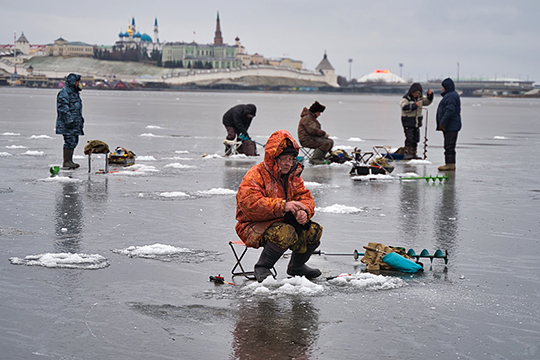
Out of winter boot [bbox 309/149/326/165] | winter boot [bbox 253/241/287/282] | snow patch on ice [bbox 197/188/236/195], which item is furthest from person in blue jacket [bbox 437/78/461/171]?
winter boot [bbox 253/241/287/282]

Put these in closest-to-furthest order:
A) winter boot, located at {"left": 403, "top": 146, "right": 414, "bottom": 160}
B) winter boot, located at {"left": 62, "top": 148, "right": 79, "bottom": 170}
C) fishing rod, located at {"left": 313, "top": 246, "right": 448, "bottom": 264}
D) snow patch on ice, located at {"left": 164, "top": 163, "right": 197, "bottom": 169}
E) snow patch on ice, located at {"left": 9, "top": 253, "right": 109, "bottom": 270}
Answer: snow patch on ice, located at {"left": 9, "top": 253, "right": 109, "bottom": 270}, fishing rod, located at {"left": 313, "top": 246, "right": 448, "bottom": 264}, winter boot, located at {"left": 62, "top": 148, "right": 79, "bottom": 170}, snow patch on ice, located at {"left": 164, "top": 163, "right": 197, "bottom": 169}, winter boot, located at {"left": 403, "top": 146, "right": 414, "bottom": 160}

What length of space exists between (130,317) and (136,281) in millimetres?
1058

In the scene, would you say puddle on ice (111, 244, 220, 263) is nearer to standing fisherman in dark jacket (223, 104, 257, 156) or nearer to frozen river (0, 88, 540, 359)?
frozen river (0, 88, 540, 359)

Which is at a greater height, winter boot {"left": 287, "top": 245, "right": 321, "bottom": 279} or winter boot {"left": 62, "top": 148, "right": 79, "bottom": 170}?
A: winter boot {"left": 62, "top": 148, "right": 79, "bottom": 170}

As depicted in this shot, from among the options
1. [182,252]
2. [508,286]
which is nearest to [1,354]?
[182,252]

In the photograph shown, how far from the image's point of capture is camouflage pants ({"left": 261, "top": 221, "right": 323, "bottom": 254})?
6699mm

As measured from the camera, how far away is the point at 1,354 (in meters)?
4.98

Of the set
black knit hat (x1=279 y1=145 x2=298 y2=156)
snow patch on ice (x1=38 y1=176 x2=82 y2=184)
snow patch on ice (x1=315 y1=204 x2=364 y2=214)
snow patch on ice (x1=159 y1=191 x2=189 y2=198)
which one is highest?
black knit hat (x1=279 y1=145 x2=298 y2=156)

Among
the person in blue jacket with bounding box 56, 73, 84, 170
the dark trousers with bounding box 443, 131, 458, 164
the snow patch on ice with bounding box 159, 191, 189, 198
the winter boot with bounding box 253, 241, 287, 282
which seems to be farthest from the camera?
the dark trousers with bounding box 443, 131, 458, 164

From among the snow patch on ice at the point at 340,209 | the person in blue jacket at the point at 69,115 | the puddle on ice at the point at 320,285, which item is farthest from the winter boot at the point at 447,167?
the puddle on ice at the point at 320,285

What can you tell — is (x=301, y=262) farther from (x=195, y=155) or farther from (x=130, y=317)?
(x=195, y=155)

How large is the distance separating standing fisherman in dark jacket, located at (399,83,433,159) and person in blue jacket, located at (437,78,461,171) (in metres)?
1.35

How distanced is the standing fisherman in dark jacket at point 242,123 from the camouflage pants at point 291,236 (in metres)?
12.6

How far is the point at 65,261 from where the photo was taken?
7.43 m
